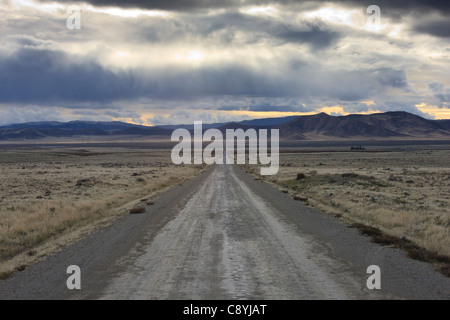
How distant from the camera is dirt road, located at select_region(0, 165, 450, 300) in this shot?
7520 mm

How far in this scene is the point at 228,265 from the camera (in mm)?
9430

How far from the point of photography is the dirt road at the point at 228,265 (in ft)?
24.7

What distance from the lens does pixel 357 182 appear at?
33.3 metres
